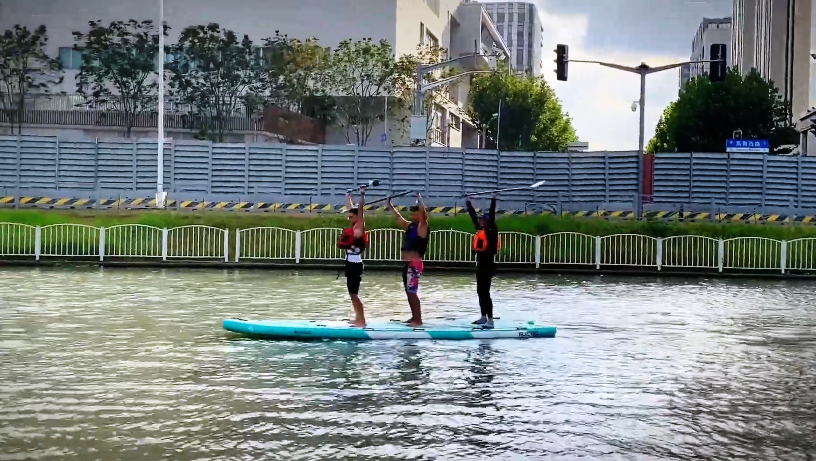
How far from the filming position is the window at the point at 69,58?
215 ft

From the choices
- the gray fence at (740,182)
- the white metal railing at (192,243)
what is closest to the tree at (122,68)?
the gray fence at (740,182)

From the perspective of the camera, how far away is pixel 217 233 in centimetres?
3041

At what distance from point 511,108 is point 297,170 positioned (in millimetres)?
46813

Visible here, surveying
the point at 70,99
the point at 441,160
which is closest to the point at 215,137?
the point at 70,99

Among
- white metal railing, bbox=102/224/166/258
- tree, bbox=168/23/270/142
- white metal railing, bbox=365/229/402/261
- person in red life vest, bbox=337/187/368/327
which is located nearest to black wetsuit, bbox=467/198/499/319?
person in red life vest, bbox=337/187/368/327

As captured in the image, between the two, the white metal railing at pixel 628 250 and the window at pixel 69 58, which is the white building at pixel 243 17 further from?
the white metal railing at pixel 628 250

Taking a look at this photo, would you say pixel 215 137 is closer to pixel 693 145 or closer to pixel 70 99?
pixel 70 99

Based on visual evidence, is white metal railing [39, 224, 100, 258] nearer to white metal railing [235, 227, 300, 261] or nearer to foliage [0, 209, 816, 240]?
foliage [0, 209, 816, 240]

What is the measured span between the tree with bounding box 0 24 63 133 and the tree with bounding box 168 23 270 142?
7402 millimetres

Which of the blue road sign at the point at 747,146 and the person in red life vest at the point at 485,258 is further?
the blue road sign at the point at 747,146

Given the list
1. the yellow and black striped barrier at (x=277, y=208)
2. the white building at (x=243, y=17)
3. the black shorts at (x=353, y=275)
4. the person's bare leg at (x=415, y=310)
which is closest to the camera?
the black shorts at (x=353, y=275)

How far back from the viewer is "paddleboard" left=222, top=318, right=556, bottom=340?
1473 centimetres

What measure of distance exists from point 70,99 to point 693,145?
38.7 meters

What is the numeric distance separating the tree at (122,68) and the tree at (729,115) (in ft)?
109
